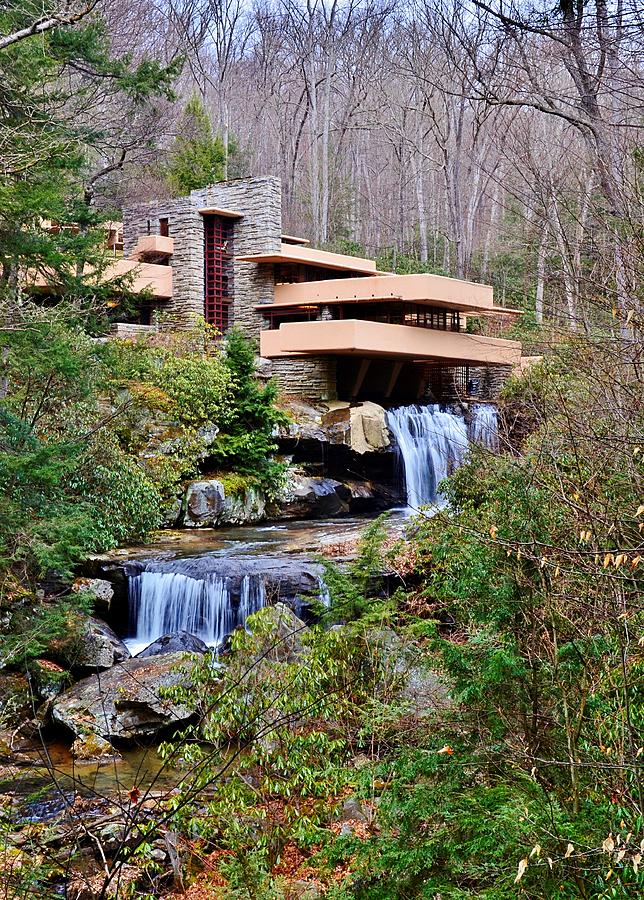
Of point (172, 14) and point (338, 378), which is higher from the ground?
point (172, 14)

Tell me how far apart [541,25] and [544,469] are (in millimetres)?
5257

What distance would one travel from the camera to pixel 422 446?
20.9 meters

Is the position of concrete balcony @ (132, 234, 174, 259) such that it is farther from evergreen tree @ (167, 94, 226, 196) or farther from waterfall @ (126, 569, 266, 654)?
waterfall @ (126, 569, 266, 654)

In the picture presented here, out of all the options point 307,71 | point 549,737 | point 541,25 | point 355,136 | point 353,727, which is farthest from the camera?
point 355,136

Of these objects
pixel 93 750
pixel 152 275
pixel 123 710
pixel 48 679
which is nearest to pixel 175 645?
pixel 123 710


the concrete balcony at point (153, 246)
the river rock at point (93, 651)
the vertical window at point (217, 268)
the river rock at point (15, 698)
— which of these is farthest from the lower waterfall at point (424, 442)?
the river rock at point (15, 698)

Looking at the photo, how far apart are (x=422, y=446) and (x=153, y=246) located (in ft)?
32.2

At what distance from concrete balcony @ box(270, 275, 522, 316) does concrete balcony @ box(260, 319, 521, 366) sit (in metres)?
0.85

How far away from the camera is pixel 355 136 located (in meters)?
42.0

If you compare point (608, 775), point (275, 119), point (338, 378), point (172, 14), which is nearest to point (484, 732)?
point (608, 775)

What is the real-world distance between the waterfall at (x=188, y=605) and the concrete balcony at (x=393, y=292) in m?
12.0

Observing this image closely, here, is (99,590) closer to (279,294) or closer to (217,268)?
(279,294)

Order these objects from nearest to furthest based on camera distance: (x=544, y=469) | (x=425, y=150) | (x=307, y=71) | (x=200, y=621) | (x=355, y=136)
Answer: (x=544, y=469) → (x=200, y=621) → (x=307, y=71) → (x=425, y=150) → (x=355, y=136)

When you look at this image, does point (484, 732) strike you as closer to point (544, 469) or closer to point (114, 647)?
A: point (544, 469)
